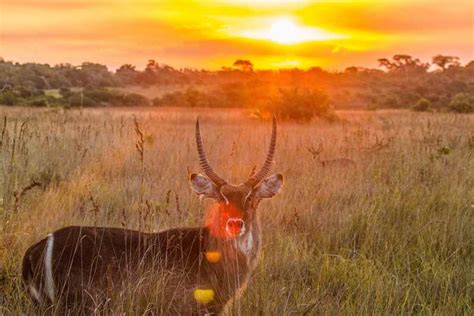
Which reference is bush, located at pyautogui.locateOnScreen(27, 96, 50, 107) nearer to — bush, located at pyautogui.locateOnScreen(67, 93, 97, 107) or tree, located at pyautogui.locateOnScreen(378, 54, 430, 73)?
bush, located at pyautogui.locateOnScreen(67, 93, 97, 107)

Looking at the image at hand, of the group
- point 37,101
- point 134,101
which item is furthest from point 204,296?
point 134,101

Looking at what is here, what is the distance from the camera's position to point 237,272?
14.6ft

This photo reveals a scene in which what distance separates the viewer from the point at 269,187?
16.3 ft

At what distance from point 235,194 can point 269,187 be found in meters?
0.44

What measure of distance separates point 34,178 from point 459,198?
212 inches

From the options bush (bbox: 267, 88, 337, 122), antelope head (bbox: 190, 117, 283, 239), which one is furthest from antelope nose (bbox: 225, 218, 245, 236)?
bush (bbox: 267, 88, 337, 122)

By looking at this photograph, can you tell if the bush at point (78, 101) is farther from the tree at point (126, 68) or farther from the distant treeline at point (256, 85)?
the tree at point (126, 68)

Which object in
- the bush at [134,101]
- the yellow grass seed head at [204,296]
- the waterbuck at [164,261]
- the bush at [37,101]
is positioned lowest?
the yellow grass seed head at [204,296]

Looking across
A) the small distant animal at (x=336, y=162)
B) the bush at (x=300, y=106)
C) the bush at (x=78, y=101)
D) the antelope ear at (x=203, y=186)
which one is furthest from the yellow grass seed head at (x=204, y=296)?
the bush at (x=78, y=101)

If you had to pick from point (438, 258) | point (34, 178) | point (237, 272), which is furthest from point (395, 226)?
point (34, 178)

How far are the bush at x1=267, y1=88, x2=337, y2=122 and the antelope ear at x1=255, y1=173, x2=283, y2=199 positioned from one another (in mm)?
16327

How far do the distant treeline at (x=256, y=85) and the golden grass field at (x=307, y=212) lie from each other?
1.71 meters

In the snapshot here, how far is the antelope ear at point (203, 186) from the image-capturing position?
4785mm

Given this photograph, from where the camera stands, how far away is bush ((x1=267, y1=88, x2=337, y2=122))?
2175 cm
